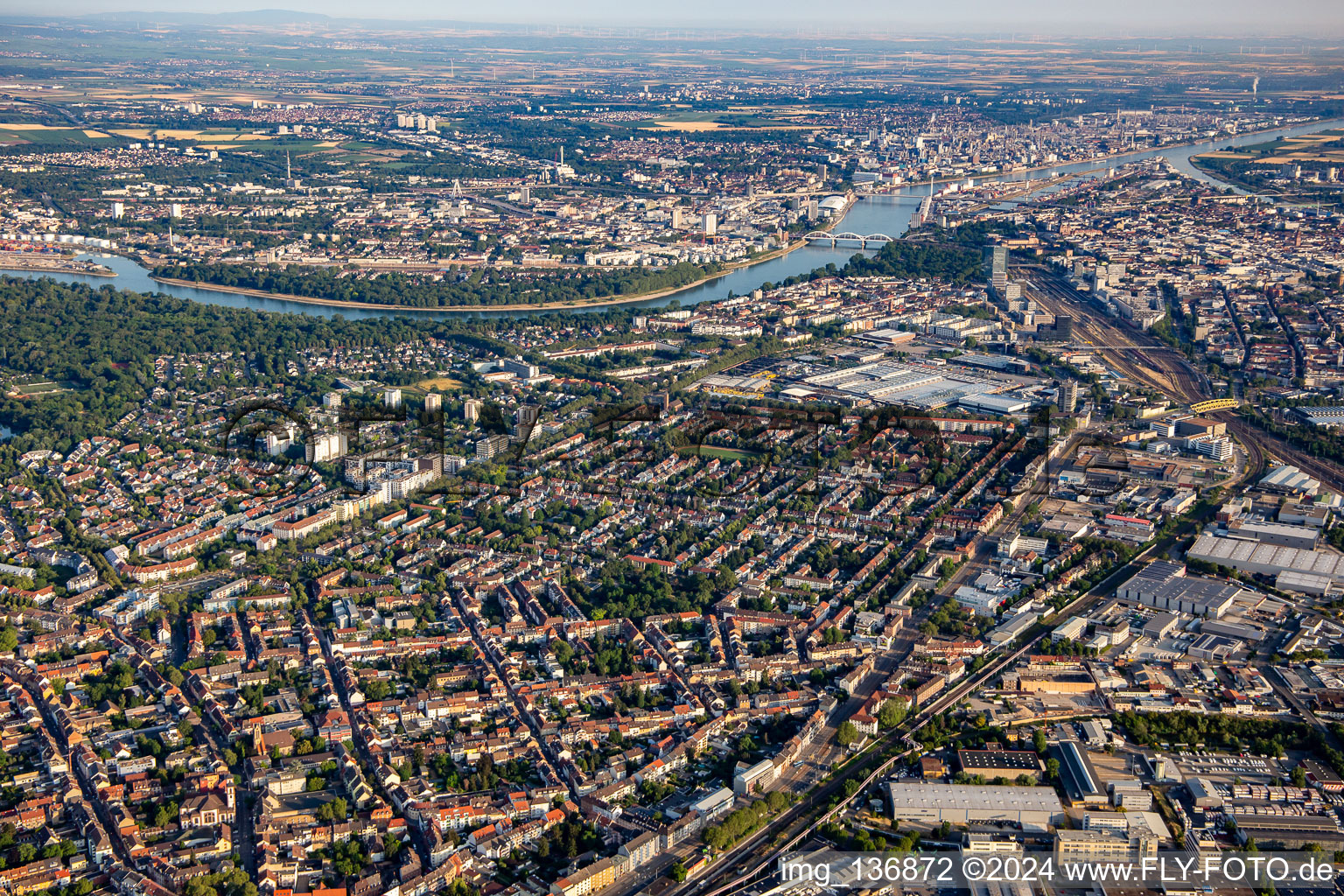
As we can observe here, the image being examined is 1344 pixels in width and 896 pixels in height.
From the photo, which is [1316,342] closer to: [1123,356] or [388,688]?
[1123,356]

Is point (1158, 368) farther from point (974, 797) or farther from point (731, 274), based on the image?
point (974, 797)

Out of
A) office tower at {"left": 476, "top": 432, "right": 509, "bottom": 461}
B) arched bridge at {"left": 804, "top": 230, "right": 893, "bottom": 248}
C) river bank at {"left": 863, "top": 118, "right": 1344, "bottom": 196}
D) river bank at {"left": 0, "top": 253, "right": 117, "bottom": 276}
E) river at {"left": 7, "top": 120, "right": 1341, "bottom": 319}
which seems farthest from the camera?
river bank at {"left": 863, "top": 118, "right": 1344, "bottom": 196}

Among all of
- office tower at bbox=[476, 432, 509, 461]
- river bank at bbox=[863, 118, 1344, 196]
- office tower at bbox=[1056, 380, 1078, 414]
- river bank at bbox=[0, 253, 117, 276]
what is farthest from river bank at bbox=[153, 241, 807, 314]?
river bank at bbox=[863, 118, 1344, 196]

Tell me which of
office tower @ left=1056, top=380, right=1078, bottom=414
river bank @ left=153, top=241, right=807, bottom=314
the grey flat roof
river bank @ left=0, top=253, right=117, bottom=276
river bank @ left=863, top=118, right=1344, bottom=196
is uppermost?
river bank @ left=863, top=118, right=1344, bottom=196

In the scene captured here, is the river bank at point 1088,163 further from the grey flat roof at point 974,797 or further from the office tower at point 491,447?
the grey flat roof at point 974,797

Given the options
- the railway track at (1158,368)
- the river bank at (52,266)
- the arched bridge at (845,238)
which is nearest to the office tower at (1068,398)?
the railway track at (1158,368)

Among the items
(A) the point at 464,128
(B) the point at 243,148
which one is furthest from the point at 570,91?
(B) the point at 243,148

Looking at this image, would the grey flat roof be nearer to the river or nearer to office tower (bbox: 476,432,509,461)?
office tower (bbox: 476,432,509,461)

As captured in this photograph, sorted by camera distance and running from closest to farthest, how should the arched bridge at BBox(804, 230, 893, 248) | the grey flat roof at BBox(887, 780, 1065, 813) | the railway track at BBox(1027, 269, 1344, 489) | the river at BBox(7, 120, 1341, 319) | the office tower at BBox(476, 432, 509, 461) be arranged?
1. the grey flat roof at BBox(887, 780, 1065, 813)
2. the office tower at BBox(476, 432, 509, 461)
3. the railway track at BBox(1027, 269, 1344, 489)
4. the river at BBox(7, 120, 1341, 319)
5. the arched bridge at BBox(804, 230, 893, 248)
